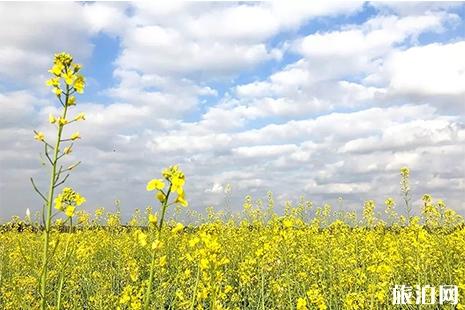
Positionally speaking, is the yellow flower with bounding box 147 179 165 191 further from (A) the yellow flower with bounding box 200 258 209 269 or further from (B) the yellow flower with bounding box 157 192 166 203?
(A) the yellow flower with bounding box 200 258 209 269

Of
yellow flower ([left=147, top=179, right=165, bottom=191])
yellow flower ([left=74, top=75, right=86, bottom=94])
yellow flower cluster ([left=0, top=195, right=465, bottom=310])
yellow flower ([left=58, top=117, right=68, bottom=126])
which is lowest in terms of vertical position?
yellow flower cluster ([left=0, top=195, right=465, bottom=310])

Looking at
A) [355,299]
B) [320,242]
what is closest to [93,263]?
[320,242]

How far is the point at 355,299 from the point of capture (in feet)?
17.6

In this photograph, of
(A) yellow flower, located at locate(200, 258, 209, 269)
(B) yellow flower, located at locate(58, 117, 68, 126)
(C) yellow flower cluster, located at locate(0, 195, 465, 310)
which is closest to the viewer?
(B) yellow flower, located at locate(58, 117, 68, 126)

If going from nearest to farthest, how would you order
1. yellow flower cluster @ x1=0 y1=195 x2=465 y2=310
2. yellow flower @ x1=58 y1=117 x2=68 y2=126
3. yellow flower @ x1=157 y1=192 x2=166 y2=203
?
1. yellow flower @ x1=157 y1=192 x2=166 y2=203
2. yellow flower @ x1=58 y1=117 x2=68 y2=126
3. yellow flower cluster @ x1=0 y1=195 x2=465 y2=310

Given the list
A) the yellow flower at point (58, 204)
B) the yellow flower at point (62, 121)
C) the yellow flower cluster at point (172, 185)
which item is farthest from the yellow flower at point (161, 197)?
the yellow flower at point (58, 204)

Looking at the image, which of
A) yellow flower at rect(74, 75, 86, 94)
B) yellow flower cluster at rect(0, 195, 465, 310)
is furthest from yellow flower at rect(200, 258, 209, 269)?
yellow flower at rect(74, 75, 86, 94)

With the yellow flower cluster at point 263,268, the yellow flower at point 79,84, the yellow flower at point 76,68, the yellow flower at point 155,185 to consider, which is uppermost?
the yellow flower at point 76,68

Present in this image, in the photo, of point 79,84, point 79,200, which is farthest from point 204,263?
point 79,84

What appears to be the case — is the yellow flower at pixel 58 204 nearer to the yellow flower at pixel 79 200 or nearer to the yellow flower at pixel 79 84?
the yellow flower at pixel 79 200

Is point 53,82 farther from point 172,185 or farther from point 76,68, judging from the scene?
point 172,185

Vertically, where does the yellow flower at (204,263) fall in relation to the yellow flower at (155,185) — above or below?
below

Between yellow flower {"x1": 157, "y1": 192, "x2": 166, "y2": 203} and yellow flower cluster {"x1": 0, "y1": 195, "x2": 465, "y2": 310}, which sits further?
yellow flower cluster {"x1": 0, "y1": 195, "x2": 465, "y2": 310}

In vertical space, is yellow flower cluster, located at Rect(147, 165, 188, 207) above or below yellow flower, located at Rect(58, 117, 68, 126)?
below
